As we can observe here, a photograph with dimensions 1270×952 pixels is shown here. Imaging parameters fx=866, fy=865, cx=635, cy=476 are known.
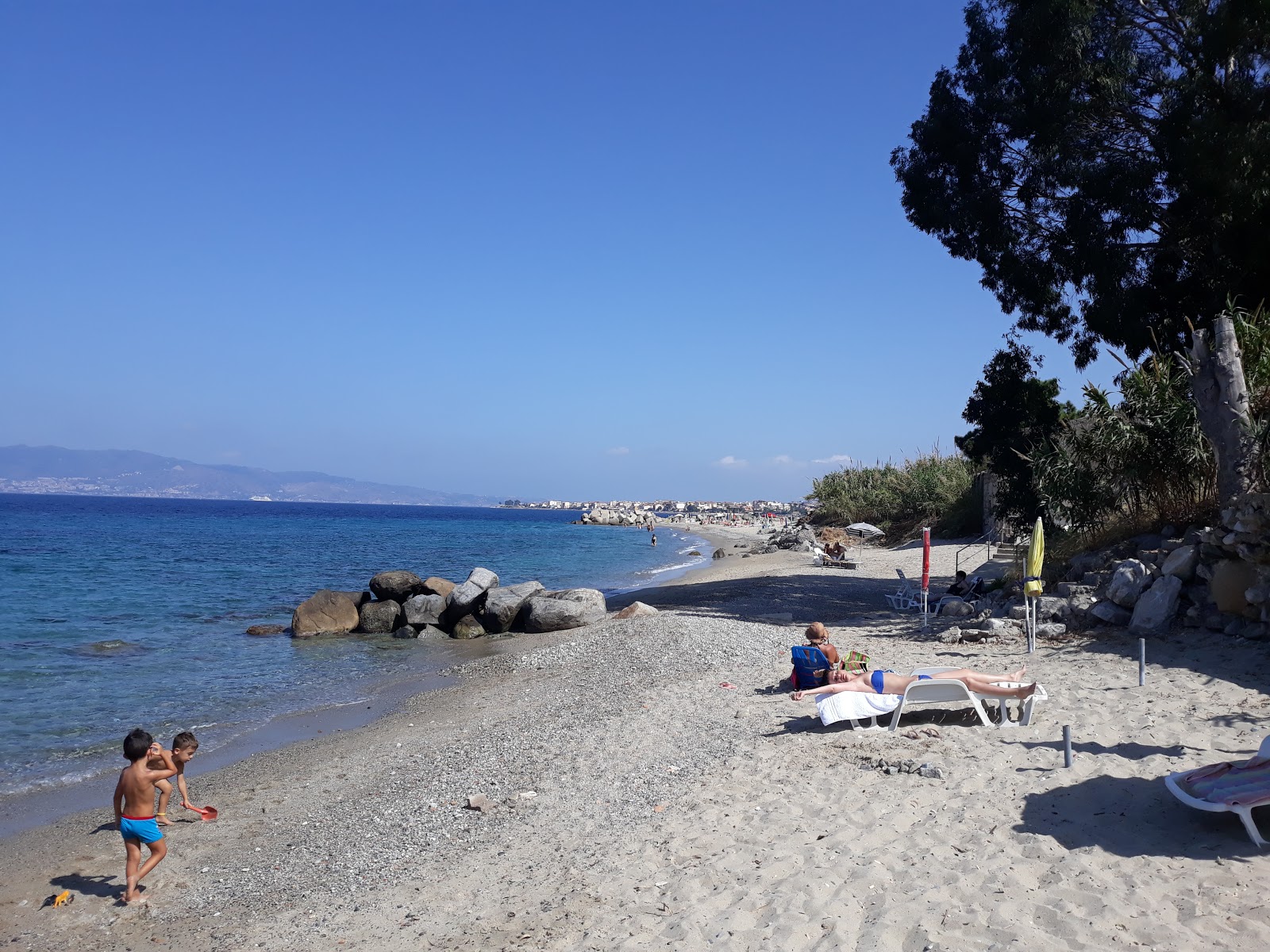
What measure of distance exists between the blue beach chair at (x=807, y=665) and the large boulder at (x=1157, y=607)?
4150 mm

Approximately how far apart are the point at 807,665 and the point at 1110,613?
446 centimetres

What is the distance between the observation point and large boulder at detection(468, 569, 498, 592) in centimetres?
2016

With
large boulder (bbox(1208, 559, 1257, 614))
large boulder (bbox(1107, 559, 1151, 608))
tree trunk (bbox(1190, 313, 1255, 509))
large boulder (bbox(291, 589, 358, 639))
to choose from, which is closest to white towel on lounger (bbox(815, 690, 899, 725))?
large boulder (bbox(1208, 559, 1257, 614))

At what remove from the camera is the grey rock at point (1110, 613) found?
11.1 meters

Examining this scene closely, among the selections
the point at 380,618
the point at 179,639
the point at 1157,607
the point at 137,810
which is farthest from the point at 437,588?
the point at 1157,607

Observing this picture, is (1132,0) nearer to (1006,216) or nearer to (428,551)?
(1006,216)

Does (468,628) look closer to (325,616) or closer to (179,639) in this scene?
(325,616)

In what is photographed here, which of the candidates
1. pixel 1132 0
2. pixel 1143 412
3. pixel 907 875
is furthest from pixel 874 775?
pixel 1132 0

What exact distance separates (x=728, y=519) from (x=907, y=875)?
9818 cm

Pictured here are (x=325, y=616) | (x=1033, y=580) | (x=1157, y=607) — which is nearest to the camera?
(x=1157, y=607)

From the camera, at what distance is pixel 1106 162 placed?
1555 cm

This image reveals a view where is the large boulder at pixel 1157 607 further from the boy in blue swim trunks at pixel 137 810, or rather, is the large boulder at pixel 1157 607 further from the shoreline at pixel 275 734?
the boy in blue swim trunks at pixel 137 810

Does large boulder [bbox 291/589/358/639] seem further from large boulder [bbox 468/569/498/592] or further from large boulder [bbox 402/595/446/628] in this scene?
large boulder [bbox 468/569/498/592]

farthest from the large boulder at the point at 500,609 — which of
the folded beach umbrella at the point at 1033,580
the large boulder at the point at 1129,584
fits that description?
the large boulder at the point at 1129,584
